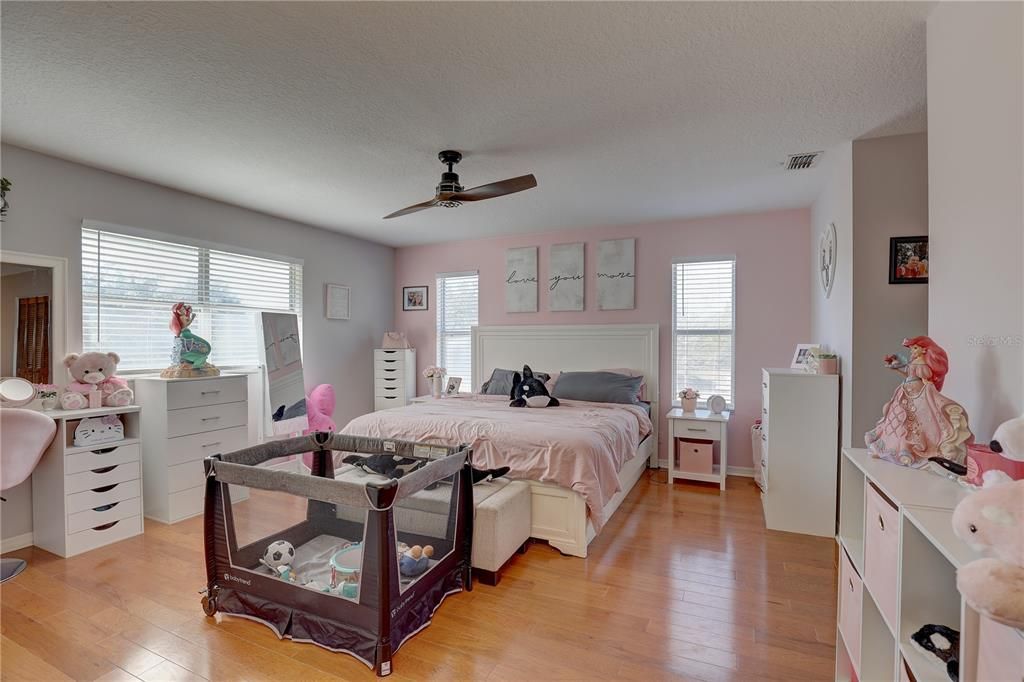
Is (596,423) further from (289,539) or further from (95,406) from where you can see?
(95,406)

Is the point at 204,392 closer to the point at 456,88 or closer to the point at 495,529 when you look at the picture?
the point at 495,529

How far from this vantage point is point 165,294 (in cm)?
367

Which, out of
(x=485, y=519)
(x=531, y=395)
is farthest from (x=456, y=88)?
(x=531, y=395)

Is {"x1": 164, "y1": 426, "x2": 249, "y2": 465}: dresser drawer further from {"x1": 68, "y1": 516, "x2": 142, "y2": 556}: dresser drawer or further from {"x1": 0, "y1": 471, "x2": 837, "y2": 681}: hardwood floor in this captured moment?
{"x1": 0, "y1": 471, "x2": 837, "y2": 681}: hardwood floor

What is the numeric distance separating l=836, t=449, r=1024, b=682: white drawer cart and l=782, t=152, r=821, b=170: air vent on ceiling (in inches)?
84.9

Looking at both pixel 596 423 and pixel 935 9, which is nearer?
pixel 935 9

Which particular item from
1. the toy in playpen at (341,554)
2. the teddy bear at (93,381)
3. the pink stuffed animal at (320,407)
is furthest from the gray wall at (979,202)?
the pink stuffed animal at (320,407)

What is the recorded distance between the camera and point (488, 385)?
4.88 meters

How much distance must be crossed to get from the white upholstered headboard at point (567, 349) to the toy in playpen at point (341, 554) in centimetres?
284

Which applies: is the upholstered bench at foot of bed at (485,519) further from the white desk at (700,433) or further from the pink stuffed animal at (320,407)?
the pink stuffed animal at (320,407)

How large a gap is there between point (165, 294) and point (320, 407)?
1668 mm

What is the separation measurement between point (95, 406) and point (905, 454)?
4.20 m

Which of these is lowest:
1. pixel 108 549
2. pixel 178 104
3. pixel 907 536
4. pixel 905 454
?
pixel 108 549

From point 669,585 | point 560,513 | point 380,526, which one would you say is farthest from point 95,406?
point 669,585
